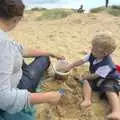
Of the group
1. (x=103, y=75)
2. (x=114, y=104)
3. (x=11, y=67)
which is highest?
(x=11, y=67)

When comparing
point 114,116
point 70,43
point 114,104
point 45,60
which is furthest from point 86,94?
point 70,43

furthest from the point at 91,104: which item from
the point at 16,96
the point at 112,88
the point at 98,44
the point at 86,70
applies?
the point at 16,96

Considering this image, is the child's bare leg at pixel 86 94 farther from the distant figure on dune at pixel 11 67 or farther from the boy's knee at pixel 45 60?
the distant figure on dune at pixel 11 67

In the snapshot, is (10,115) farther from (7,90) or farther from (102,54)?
(102,54)

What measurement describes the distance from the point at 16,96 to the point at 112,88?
61.6 inches

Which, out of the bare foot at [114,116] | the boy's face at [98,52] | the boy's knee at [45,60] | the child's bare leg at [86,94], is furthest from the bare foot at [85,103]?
the boy's knee at [45,60]

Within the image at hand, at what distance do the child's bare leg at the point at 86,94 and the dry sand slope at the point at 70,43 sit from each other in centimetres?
5

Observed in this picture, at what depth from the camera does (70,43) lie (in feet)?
23.5

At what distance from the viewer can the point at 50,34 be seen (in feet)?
26.6

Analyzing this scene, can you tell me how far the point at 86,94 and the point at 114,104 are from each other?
0.34 m

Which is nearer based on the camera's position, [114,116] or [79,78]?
[114,116]

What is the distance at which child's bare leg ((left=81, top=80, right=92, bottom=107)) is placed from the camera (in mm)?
4359

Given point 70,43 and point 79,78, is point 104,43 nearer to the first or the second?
point 79,78

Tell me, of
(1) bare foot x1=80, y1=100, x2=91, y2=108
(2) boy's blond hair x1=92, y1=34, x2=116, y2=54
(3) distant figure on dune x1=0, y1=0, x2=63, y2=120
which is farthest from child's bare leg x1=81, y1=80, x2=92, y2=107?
(3) distant figure on dune x1=0, y1=0, x2=63, y2=120
